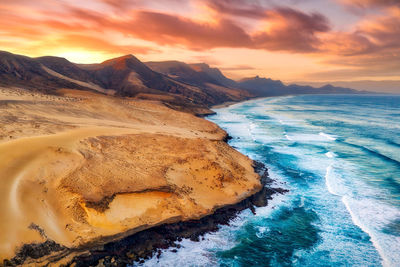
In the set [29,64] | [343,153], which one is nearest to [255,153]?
[343,153]

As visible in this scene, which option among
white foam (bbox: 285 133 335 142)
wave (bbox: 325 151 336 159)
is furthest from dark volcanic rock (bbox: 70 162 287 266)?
white foam (bbox: 285 133 335 142)

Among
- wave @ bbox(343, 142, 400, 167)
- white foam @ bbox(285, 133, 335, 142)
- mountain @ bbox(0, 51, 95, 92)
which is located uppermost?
mountain @ bbox(0, 51, 95, 92)

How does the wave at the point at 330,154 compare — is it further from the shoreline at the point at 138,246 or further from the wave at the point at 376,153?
Answer: the shoreline at the point at 138,246

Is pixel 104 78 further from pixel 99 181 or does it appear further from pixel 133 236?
pixel 133 236

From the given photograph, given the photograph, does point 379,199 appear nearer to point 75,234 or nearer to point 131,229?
point 131,229

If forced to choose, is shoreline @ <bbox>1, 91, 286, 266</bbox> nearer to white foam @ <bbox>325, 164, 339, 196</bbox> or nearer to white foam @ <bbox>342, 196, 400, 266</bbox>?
white foam @ <bbox>325, 164, 339, 196</bbox>
